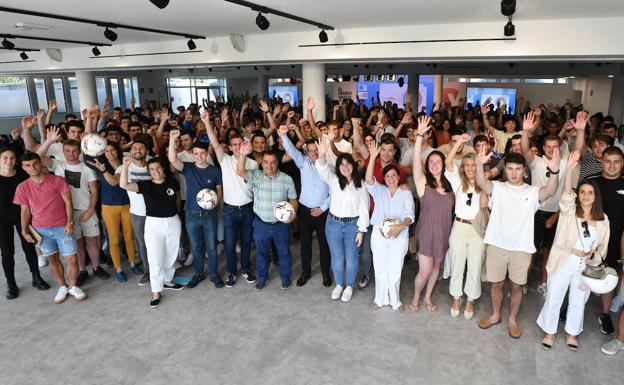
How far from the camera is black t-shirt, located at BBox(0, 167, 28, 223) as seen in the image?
4441 mm

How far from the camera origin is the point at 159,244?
14.6 feet

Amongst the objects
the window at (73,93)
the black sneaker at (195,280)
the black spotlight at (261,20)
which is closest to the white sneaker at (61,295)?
the black sneaker at (195,280)

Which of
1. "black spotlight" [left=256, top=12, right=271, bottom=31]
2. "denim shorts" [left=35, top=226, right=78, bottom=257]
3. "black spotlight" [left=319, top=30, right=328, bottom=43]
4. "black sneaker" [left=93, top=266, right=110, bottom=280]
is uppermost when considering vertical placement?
"black spotlight" [left=319, top=30, right=328, bottom=43]

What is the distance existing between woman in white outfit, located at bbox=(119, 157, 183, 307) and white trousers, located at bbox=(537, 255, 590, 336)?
359 centimetres

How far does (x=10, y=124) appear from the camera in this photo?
1712cm

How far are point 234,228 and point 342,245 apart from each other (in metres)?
1.24

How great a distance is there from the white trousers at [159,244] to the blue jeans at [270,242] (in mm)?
849

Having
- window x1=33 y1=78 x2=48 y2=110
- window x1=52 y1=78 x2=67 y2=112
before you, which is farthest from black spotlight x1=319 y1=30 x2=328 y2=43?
window x1=52 y1=78 x2=67 y2=112

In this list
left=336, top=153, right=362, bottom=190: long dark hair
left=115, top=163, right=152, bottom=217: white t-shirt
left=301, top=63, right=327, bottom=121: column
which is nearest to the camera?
left=336, top=153, right=362, bottom=190: long dark hair

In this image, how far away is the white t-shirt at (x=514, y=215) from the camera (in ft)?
11.7

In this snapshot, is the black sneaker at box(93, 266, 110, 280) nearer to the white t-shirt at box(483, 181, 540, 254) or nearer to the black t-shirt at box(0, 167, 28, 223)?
the black t-shirt at box(0, 167, 28, 223)

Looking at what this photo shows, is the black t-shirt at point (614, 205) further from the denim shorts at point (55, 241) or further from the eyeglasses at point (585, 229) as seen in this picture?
the denim shorts at point (55, 241)

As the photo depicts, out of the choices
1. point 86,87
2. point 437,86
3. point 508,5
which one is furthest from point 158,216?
point 437,86

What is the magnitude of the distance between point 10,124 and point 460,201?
19.0 m
